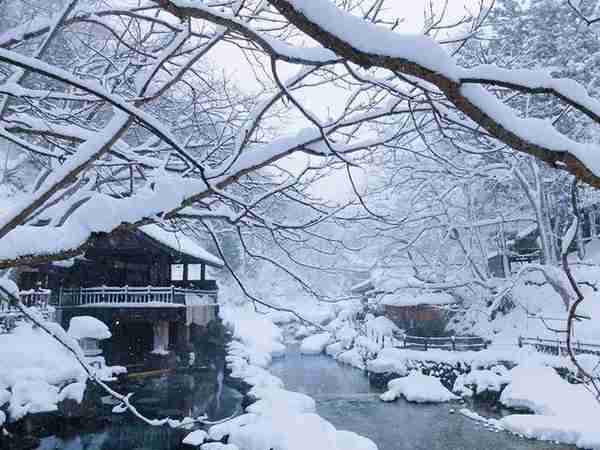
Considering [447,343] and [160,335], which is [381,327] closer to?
[447,343]

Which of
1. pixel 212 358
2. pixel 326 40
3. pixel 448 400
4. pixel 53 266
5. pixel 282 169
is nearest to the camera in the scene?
pixel 326 40

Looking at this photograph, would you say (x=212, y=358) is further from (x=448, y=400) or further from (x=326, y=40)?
(x=326, y=40)

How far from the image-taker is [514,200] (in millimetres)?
25953

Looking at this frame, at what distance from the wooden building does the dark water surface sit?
6.74m

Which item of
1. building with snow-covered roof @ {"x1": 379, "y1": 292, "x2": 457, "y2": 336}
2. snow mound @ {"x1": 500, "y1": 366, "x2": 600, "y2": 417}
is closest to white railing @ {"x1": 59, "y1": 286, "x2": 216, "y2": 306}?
building with snow-covered roof @ {"x1": 379, "y1": 292, "x2": 457, "y2": 336}

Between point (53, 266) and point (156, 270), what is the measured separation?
6.91m

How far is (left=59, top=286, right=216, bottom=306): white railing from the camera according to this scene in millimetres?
21016

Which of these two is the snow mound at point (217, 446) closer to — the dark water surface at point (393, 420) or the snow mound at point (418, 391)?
the dark water surface at point (393, 420)

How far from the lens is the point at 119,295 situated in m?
22.4

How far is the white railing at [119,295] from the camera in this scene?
21.0 metres

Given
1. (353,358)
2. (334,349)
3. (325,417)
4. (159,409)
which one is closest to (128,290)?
(159,409)

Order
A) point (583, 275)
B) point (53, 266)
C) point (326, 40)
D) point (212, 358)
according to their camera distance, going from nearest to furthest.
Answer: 1. point (326, 40)
2. point (53, 266)
3. point (583, 275)
4. point (212, 358)

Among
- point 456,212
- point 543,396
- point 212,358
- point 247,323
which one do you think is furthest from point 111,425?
point 247,323

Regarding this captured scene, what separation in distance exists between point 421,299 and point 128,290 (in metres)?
17.7
